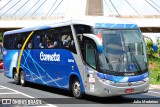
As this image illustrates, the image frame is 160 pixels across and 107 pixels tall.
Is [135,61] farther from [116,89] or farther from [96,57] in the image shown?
[96,57]

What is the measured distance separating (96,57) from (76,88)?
1.96m

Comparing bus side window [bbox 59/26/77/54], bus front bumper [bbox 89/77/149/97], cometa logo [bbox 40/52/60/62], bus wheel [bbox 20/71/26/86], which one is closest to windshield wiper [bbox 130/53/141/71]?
bus front bumper [bbox 89/77/149/97]

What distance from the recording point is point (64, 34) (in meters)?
14.8

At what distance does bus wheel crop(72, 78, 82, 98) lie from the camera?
13.8 metres

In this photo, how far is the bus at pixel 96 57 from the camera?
12.4 metres

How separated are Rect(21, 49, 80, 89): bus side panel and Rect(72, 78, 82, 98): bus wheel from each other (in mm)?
393

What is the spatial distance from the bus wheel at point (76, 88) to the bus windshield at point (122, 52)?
1.68 meters

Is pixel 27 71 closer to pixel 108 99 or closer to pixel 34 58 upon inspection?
pixel 34 58

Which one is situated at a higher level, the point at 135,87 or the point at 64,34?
the point at 64,34

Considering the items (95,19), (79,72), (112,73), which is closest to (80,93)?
(79,72)

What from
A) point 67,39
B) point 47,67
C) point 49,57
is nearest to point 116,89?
point 67,39

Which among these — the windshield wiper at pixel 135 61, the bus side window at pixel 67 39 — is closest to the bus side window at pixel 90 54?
the bus side window at pixel 67 39

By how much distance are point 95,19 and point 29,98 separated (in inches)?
146

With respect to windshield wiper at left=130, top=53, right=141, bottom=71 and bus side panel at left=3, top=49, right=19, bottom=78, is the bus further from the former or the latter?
bus side panel at left=3, top=49, right=19, bottom=78
